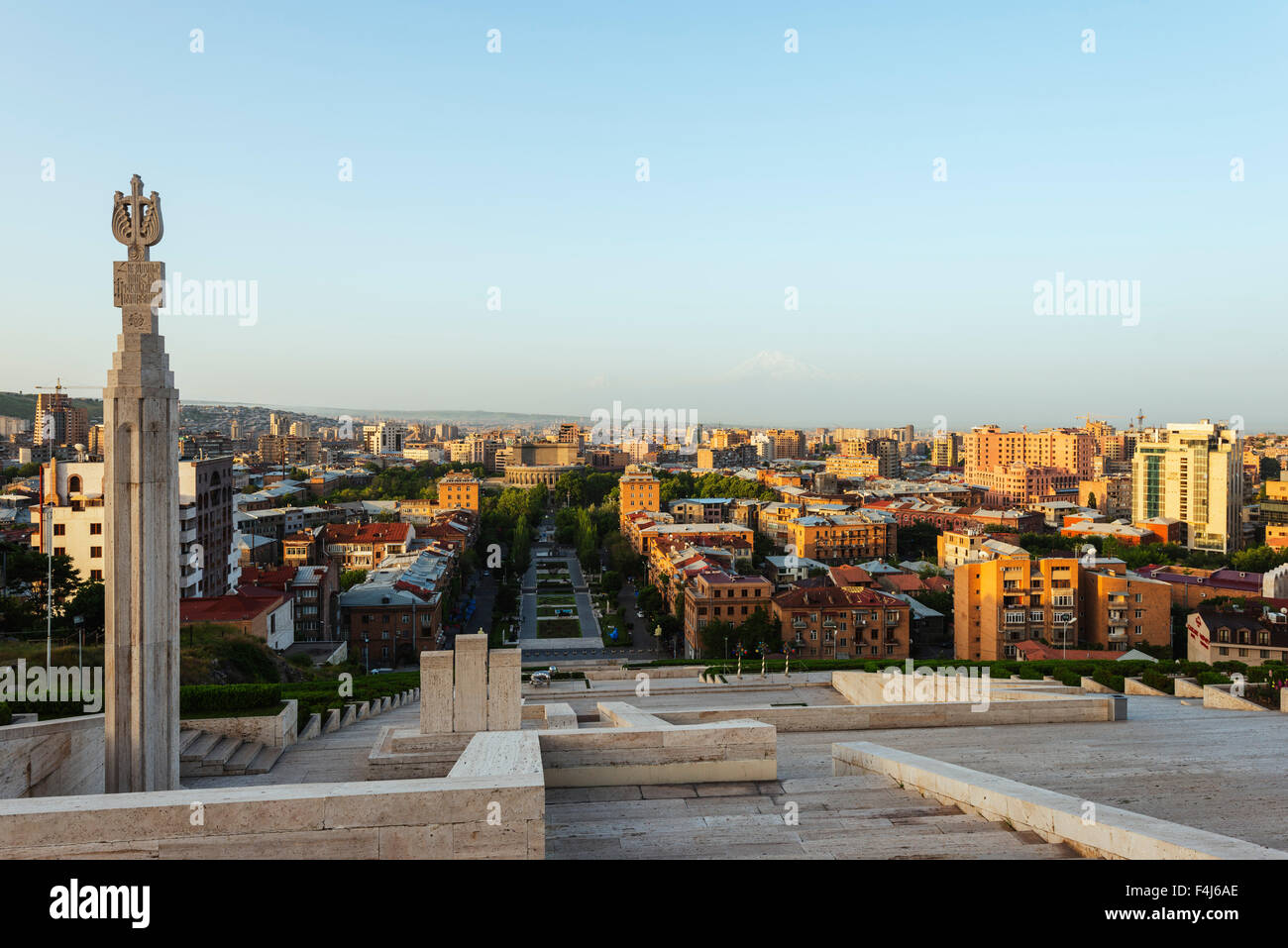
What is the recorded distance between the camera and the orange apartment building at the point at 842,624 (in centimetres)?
4078

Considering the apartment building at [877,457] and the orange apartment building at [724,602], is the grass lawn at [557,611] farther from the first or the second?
the apartment building at [877,457]

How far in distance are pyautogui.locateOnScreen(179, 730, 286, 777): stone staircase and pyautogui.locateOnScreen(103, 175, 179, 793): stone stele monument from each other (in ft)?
10.6

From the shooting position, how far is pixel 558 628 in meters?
48.1

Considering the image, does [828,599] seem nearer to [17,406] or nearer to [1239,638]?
[1239,638]

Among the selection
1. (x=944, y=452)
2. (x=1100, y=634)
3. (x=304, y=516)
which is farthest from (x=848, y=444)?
(x=1100, y=634)

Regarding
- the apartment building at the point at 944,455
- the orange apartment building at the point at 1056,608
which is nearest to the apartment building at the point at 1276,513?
the orange apartment building at the point at 1056,608

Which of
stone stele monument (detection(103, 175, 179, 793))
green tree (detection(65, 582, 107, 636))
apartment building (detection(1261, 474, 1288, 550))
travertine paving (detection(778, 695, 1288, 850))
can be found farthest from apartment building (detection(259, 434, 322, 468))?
travertine paving (detection(778, 695, 1288, 850))

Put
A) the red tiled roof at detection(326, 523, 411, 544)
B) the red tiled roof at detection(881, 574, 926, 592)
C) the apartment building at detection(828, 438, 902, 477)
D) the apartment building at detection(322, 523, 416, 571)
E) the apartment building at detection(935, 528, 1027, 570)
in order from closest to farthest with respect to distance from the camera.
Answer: the red tiled roof at detection(881, 574, 926, 592)
the apartment building at detection(935, 528, 1027, 570)
the apartment building at detection(322, 523, 416, 571)
the red tiled roof at detection(326, 523, 411, 544)
the apartment building at detection(828, 438, 902, 477)

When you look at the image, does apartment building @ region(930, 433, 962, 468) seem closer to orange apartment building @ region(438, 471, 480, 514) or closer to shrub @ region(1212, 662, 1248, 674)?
orange apartment building @ region(438, 471, 480, 514)

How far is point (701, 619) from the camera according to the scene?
4222 centimetres

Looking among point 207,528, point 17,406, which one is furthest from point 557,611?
point 17,406

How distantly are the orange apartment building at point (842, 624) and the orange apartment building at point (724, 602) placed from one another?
4.55ft

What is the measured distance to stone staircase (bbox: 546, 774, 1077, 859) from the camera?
17.5 feet
